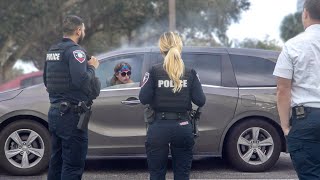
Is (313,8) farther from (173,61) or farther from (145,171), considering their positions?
(145,171)

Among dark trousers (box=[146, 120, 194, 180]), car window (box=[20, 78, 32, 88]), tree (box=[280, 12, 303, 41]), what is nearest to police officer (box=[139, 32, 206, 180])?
dark trousers (box=[146, 120, 194, 180])

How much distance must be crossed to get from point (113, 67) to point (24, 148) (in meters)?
1.50

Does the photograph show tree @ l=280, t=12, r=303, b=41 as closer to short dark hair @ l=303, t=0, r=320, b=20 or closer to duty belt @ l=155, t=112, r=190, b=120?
duty belt @ l=155, t=112, r=190, b=120

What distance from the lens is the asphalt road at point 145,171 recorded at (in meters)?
7.05

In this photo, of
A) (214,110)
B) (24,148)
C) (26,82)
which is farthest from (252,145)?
(26,82)

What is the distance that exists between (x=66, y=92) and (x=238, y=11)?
78.2ft

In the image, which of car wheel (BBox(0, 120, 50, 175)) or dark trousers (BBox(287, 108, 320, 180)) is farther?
car wheel (BBox(0, 120, 50, 175))

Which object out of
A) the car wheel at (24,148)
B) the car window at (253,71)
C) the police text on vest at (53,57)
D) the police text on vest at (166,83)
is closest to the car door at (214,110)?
the car window at (253,71)

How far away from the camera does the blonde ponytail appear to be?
186 inches

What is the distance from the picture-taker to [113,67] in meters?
7.26

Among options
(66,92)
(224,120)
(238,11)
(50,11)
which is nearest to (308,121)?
(66,92)

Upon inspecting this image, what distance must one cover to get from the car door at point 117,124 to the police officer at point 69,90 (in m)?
1.84

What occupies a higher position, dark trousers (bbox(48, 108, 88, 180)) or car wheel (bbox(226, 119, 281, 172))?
dark trousers (bbox(48, 108, 88, 180))

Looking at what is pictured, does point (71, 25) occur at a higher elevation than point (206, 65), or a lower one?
higher
